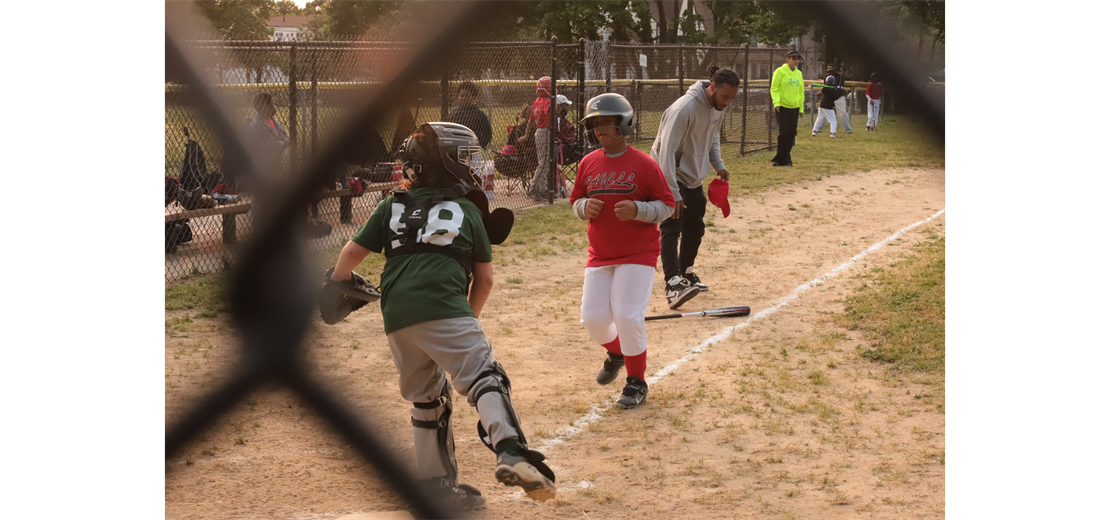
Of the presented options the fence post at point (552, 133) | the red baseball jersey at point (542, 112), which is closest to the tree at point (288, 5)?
the fence post at point (552, 133)

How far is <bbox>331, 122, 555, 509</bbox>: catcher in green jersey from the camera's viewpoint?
111 inches

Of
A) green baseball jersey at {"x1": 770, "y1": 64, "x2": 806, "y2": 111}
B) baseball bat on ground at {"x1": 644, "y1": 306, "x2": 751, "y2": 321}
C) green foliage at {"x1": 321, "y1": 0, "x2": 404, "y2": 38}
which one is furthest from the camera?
green baseball jersey at {"x1": 770, "y1": 64, "x2": 806, "y2": 111}

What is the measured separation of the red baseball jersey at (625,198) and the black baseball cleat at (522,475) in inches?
71.4

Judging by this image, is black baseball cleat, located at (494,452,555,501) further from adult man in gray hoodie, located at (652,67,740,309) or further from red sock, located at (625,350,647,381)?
adult man in gray hoodie, located at (652,67,740,309)

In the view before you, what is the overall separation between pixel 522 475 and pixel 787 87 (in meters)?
12.0

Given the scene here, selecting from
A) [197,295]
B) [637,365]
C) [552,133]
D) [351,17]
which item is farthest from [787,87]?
[637,365]

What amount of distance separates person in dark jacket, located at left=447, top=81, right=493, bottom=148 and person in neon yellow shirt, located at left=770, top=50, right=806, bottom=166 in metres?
6.10

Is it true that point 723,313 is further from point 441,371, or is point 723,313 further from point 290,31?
point 290,31

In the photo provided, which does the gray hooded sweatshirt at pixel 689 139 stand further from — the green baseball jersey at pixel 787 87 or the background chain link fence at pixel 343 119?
the green baseball jersey at pixel 787 87

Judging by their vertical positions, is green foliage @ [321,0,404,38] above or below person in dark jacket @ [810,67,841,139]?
above

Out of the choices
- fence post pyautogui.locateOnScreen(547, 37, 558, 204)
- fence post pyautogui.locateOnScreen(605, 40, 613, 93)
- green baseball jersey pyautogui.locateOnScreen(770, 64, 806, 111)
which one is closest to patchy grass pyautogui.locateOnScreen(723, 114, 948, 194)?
green baseball jersey pyautogui.locateOnScreen(770, 64, 806, 111)
